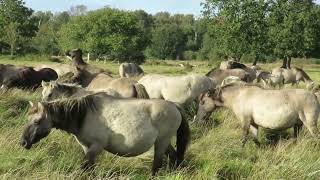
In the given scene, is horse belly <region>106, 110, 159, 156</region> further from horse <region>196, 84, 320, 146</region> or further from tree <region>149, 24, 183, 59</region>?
tree <region>149, 24, 183, 59</region>

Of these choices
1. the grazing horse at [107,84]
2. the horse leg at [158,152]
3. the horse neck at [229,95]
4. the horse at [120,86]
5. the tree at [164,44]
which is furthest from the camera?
the tree at [164,44]

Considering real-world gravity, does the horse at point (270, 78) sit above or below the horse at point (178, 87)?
below

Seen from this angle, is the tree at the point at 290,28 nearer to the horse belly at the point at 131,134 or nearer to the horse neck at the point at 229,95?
the horse neck at the point at 229,95

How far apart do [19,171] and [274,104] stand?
5.73 meters

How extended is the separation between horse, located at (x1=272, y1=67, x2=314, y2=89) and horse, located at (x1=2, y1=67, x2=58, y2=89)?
15.4m

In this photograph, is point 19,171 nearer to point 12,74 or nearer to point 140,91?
point 140,91

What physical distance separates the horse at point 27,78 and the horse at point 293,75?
15.4 metres

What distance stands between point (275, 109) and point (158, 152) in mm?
3807

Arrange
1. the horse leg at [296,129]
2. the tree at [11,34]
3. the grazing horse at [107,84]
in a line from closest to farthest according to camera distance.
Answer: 1. the horse leg at [296,129]
2. the grazing horse at [107,84]
3. the tree at [11,34]

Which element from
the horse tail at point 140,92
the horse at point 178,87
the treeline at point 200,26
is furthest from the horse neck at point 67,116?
the treeline at point 200,26

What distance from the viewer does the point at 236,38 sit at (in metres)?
47.3

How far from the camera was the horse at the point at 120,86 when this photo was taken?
12.4m

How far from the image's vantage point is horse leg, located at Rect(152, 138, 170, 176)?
7574 mm

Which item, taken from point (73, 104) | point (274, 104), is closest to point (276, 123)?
point (274, 104)
